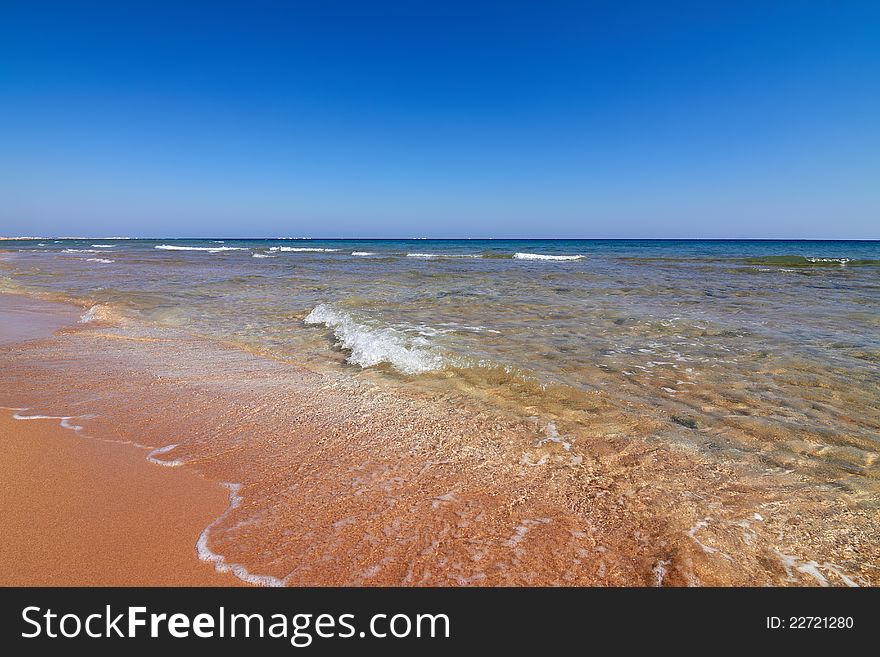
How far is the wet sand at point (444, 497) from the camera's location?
84.3 inches

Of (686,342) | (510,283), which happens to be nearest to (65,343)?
(686,342)

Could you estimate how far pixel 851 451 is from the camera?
3.26m

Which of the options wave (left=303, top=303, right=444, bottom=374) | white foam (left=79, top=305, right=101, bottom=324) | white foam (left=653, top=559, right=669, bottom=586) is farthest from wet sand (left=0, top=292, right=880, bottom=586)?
white foam (left=79, top=305, right=101, bottom=324)

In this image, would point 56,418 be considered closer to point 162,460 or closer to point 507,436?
point 162,460

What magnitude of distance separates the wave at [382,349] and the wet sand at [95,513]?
2780mm

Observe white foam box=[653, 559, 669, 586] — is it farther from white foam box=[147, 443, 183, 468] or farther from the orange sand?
white foam box=[147, 443, 183, 468]

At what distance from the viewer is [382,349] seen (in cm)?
598

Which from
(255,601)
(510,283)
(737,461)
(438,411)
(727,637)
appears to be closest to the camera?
(727,637)

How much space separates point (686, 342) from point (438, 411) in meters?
4.17

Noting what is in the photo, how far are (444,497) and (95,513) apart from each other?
6.31 feet

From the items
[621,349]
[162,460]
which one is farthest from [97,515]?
[621,349]

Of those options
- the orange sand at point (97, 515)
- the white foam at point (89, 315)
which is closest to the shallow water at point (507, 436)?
the orange sand at point (97, 515)

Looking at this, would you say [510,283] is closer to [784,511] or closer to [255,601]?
[784,511]

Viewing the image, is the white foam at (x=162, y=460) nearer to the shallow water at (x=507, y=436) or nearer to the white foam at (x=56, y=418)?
the shallow water at (x=507, y=436)
